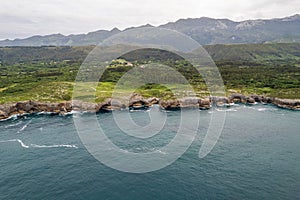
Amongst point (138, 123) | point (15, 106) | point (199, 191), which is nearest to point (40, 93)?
point (15, 106)

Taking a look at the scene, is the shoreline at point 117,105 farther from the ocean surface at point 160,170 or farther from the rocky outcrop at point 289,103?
the ocean surface at point 160,170

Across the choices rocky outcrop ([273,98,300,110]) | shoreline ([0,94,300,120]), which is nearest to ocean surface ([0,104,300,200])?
shoreline ([0,94,300,120])

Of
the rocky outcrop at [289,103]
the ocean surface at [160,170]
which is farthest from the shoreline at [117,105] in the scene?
the ocean surface at [160,170]

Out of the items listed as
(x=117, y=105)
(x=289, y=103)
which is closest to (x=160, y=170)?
(x=117, y=105)

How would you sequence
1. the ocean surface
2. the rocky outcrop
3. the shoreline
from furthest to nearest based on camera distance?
the rocky outcrop, the shoreline, the ocean surface

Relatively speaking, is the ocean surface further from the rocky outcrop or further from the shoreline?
the rocky outcrop

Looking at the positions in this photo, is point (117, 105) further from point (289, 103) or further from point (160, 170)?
point (289, 103)

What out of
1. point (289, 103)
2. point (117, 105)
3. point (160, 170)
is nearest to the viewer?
point (160, 170)
